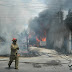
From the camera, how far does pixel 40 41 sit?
21312 mm

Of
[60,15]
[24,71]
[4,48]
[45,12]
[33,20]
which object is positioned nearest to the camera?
[24,71]

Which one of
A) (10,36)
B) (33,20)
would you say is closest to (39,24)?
(33,20)

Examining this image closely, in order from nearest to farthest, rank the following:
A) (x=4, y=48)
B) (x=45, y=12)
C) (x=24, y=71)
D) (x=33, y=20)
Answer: (x=24, y=71) < (x=4, y=48) < (x=45, y=12) < (x=33, y=20)

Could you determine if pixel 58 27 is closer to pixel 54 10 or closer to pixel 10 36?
pixel 54 10

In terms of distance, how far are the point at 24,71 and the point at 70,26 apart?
932 centimetres

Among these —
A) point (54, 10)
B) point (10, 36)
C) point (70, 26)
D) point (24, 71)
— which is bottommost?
point (24, 71)

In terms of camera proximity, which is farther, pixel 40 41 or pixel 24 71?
pixel 40 41

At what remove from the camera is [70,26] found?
12633mm

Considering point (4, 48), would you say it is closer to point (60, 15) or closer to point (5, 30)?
point (5, 30)

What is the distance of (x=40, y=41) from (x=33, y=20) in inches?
169

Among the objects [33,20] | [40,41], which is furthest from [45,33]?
[33,20]

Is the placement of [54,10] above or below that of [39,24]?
above

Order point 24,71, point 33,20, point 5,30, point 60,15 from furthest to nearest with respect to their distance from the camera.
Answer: point 33,20 < point 60,15 < point 5,30 < point 24,71

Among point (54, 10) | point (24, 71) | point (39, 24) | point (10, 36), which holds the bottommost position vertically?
point (24, 71)
